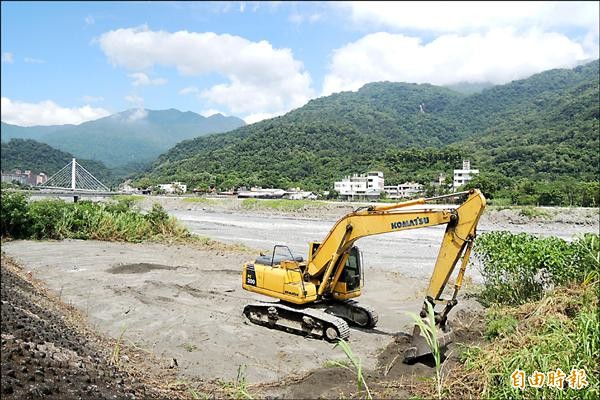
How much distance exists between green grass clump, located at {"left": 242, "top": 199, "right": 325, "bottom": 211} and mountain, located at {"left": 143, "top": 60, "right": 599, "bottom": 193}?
7.72 meters

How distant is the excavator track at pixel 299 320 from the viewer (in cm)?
699

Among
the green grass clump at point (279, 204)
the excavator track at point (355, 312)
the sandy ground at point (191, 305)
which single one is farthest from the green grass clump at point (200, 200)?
the excavator track at point (355, 312)

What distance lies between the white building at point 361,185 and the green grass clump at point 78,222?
26.5 metres

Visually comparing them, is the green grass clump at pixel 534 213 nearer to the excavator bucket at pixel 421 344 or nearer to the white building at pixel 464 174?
the white building at pixel 464 174

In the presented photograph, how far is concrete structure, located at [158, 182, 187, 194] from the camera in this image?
6325 cm

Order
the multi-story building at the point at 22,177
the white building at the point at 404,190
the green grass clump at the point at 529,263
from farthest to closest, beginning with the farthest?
the white building at the point at 404,190 → the multi-story building at the point at 22,177 → the green grass clump at the point at 529,263

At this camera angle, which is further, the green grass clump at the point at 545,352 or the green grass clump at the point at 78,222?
the green grass clump at the point at 78,222

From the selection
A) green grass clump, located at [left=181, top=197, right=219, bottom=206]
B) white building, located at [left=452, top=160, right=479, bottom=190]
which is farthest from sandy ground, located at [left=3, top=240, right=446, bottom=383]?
green grass clump, located at [left=181, top=197, right=219, bottom=206]

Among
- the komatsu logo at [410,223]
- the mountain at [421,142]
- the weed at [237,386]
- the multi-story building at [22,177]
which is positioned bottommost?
the weed at [237,386]

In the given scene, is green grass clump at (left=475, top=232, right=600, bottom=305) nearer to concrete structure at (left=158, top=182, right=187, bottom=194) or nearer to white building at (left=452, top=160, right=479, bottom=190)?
white building at (left=452, top=160, right=479, bottom=190)

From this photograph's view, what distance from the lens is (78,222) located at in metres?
17.8

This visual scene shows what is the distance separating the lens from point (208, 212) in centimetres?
5091

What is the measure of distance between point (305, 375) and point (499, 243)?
4.71 meters

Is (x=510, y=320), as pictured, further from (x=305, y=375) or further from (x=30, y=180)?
(x=30, y=180)
